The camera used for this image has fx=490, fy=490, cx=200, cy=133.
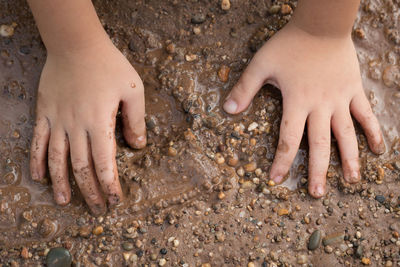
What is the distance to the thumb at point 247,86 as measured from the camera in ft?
7.32

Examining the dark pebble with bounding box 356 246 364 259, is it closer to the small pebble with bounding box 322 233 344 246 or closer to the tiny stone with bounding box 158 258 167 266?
the small pebble with bounding box 322 233 344 246

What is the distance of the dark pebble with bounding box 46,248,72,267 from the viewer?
1984 millimetres

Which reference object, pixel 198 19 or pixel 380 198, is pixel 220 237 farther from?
pixel 198 19

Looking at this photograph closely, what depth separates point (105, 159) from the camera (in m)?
2.03

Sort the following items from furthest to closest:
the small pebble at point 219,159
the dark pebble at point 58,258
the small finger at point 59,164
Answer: the small pebble at point 219,159 < the small finger at point 59,164 < the dark pebble at point 58,258

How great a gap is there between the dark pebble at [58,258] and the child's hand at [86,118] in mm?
207

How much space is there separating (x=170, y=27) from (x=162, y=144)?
0.59 metres

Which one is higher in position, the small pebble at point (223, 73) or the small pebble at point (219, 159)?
the small pebble at point (223, 73)

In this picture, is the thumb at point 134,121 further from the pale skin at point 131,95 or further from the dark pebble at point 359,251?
the dark pebble at point 359,251

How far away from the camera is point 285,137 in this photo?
2174 mm

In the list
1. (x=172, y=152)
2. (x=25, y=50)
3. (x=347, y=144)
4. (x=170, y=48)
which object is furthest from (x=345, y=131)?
(x=25, y=50)

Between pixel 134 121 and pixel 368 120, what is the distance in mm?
1080

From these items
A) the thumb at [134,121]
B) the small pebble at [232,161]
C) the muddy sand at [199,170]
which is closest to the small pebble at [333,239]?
the muddy sand at [199,170]

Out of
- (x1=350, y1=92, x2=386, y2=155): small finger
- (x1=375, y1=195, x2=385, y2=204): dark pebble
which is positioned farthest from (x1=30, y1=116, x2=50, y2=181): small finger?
(x1=375, y1=195, x2=385, y2=204): dark pebble
